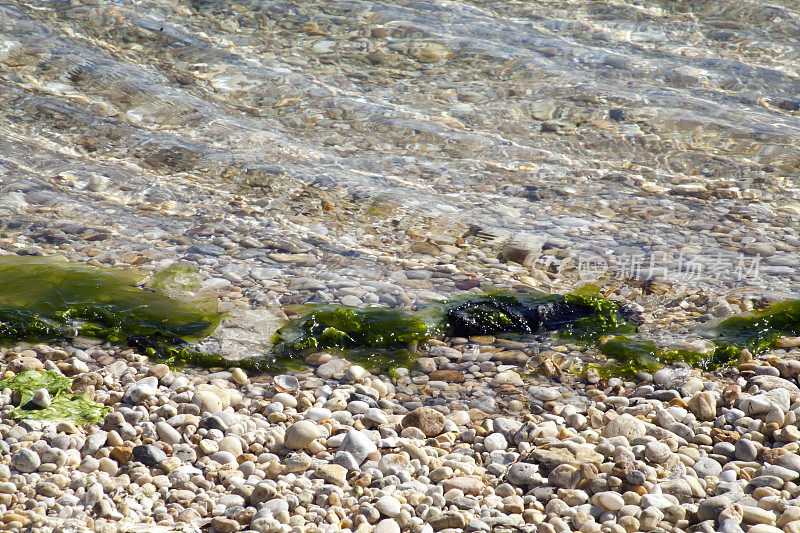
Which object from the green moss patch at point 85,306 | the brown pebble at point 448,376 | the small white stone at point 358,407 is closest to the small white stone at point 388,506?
the small white stone at point 358,407

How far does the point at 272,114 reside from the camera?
7688mm

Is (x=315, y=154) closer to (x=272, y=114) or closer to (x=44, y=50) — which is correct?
(x=272, y=114)

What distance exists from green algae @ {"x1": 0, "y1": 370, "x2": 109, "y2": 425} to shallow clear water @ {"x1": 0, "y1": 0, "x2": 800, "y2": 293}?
6.99ft

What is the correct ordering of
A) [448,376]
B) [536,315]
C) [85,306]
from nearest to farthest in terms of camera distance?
[448,376] → [85,306] → [536,315]

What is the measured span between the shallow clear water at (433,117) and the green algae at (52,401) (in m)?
2.13

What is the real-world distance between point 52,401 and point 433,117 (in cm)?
550

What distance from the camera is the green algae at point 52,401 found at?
9.80 ft

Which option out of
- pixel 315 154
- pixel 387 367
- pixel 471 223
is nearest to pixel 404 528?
pixel 387 367

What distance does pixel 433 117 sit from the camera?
770 cm

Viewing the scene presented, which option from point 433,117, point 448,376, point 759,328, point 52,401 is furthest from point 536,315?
point 433,117

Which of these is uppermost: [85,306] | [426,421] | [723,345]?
[723,345]

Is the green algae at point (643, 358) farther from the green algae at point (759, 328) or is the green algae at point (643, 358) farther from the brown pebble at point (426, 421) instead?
the brown pebble at point (426, 421)

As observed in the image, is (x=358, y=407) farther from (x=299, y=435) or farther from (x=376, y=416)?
(x=299, y=435)

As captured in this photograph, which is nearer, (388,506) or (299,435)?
(388,506)
